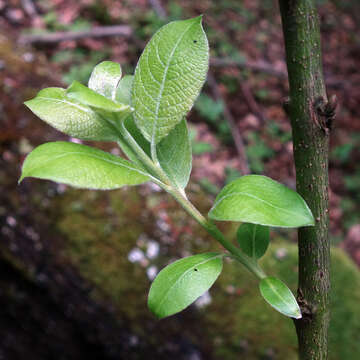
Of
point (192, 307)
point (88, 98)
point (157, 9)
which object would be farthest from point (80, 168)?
point (157, 9)

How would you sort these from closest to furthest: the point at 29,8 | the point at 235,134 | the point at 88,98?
the point at 88,98 → the point at 235,134 → the point at 29,8

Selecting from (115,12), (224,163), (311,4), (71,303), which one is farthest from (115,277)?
(115,12)

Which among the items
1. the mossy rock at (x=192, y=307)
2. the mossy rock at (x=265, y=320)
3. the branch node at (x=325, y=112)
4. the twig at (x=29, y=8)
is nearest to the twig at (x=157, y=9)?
the twig at (x=29, y=8)

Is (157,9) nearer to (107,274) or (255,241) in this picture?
(107,274)

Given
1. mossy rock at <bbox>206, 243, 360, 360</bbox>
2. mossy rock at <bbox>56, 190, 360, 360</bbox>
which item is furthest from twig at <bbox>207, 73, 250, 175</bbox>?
mossy rock at <bbox>206, 243, 360, 360</bbox>

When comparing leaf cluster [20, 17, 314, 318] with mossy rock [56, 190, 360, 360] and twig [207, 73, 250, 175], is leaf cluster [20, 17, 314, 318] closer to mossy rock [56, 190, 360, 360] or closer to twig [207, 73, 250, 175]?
mossy rock [56, 190, 360, 360]

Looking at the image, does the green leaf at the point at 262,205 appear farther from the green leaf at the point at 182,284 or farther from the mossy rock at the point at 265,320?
the mossy rock at the point at 265,320
